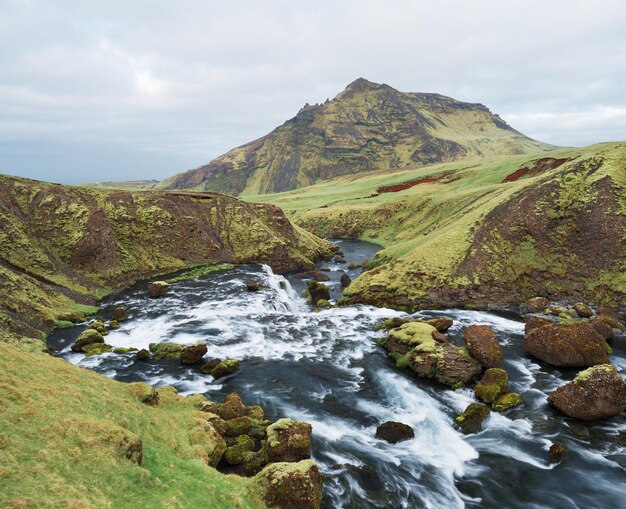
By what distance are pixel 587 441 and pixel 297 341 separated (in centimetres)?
2108

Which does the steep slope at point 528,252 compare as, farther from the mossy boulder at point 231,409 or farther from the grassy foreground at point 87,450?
the grassy foreground at point 87,450

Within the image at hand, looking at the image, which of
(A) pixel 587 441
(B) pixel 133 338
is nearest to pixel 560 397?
(A) pixel 587 441

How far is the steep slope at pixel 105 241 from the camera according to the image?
39.6 metres

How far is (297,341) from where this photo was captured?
3447cm

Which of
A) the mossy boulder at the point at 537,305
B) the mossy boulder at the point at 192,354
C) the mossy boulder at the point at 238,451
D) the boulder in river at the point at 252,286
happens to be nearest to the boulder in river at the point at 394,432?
the mossy boulder at the point at 238,451

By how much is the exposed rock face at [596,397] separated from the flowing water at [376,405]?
603 mm

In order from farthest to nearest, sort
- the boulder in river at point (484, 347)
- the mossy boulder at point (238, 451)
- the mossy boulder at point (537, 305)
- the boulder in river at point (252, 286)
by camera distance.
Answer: the boulder in river at point (252, 286)
the mossy boulder at point (537, 305)
the boulder in river at point (484, 347)
the mossy boulder at point (238, 451)

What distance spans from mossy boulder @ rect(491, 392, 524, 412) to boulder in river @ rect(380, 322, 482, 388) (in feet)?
8.20

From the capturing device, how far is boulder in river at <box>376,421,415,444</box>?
21.3 meters

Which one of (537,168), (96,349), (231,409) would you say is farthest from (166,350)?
(537,168)

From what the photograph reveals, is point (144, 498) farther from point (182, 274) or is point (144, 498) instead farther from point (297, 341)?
point (182, 274)

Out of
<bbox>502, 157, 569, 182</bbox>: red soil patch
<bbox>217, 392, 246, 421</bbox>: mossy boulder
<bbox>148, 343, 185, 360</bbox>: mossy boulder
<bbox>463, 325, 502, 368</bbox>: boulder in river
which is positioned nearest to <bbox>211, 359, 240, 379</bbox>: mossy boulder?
<bbox>148, 343, 185, 360</bbox>: mossy boulder

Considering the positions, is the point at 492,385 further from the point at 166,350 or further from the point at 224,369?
the point at 166,350

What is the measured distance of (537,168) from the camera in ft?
268
